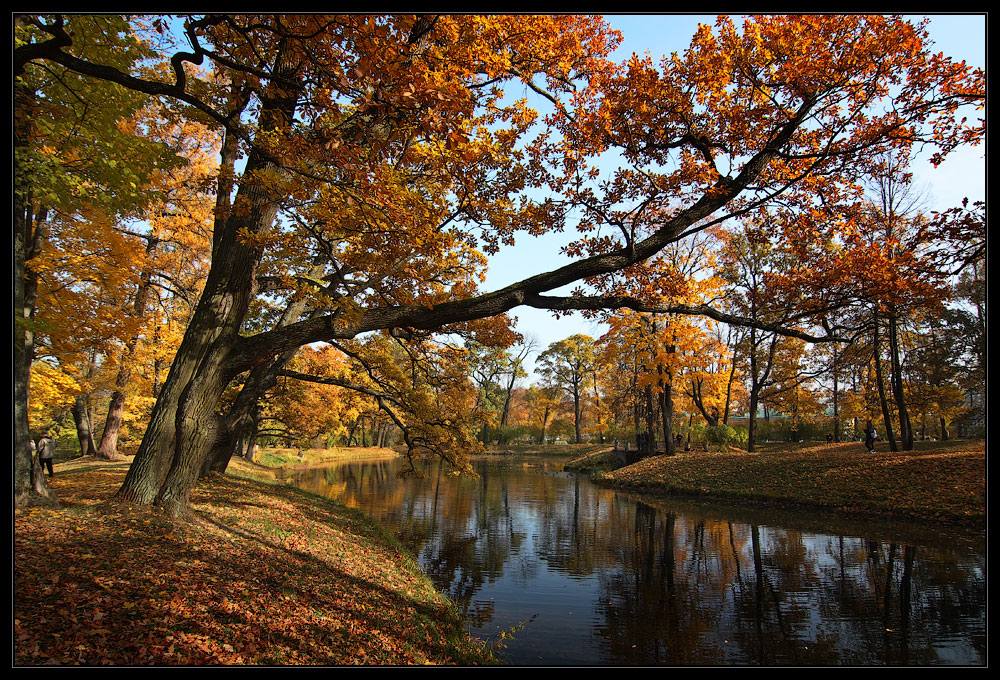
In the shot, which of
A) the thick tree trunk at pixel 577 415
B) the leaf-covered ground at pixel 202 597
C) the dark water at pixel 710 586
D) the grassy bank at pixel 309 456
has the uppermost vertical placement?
the thick tree trunk at pixel 577 415

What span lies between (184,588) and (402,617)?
2.79m

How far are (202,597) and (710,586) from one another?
8.69 meters

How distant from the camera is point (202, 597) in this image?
4746 millimetres

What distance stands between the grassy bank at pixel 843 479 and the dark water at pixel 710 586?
0.46 m

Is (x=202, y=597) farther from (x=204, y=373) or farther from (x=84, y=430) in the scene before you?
(x=84, y=430)

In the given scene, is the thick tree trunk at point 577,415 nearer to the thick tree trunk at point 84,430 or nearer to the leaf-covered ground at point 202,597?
the thick tree trunk at point 84,430

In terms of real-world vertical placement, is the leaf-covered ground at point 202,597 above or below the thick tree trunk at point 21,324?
below

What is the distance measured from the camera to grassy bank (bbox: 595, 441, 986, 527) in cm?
634

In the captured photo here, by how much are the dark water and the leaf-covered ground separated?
5.56 ft

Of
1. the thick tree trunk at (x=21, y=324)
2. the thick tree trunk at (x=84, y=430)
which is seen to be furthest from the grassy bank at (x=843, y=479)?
the thick tree trunk at (x=84, y=430)

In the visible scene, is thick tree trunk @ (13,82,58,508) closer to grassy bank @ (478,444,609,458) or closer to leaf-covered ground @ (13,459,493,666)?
leaf-covered ground @ (13,459,493,666)

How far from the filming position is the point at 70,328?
Result: 8.84 metres

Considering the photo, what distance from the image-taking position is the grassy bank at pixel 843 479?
6.34 meters

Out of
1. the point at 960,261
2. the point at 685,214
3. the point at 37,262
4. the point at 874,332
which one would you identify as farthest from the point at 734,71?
the point at 37,262
